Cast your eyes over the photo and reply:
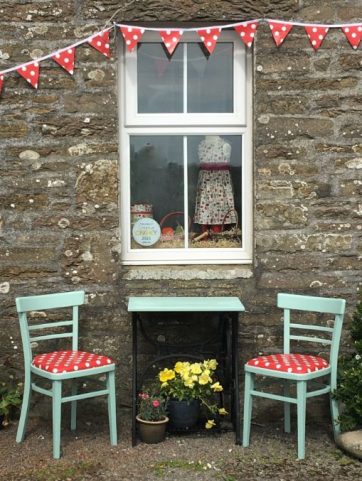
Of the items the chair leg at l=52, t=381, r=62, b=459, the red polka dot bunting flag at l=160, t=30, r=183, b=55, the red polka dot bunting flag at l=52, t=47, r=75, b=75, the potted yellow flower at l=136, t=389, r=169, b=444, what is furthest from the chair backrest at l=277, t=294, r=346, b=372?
the red polka dot bunting flag at l=52, t=47, r=75, b=75

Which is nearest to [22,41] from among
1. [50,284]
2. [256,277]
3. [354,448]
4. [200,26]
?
[200,26]

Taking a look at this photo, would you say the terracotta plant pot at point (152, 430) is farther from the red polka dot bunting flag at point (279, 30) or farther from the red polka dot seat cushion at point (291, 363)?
the red polka dot bunting flag at point (279, 30)

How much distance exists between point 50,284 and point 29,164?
879 mm

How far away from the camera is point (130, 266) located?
191 inches

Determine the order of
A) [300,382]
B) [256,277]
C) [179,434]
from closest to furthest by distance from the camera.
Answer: [300,382] < [179,434] < [256,277]

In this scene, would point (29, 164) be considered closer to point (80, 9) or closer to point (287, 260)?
point (80, 9)

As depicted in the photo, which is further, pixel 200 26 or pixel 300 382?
pixel 200 26

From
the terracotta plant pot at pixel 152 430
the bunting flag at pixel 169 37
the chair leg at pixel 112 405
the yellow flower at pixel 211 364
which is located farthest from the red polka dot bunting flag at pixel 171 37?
the terracotta plant pot at pixel 152 430

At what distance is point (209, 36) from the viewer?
465cm

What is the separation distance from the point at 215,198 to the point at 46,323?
156 centimetres

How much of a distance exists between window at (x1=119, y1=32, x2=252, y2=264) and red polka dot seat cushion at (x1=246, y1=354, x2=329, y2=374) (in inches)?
33.4

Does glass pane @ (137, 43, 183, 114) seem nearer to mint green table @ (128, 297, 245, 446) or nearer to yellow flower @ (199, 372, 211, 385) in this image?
mint green table @ (128, 297, 245, 446)

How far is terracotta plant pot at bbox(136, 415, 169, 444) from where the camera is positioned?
169 inches

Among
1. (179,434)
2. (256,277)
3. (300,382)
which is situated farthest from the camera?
(256,277)
